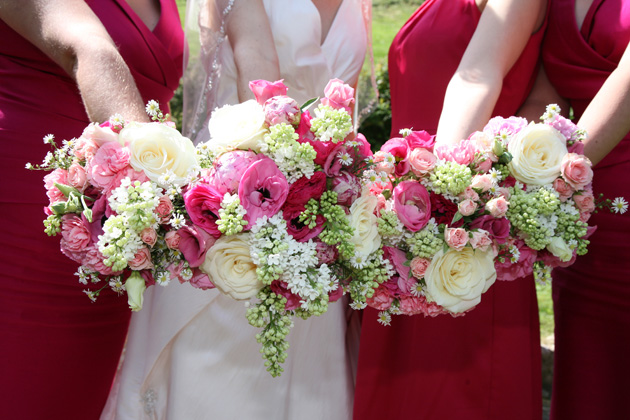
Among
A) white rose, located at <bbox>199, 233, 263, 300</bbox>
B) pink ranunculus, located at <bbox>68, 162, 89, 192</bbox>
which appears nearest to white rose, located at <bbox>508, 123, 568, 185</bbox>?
white rose, located at <bbox>199, 233, 263, 300</bbox>

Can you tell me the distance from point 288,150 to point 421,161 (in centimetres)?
41

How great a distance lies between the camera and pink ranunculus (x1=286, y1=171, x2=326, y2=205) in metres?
1.73

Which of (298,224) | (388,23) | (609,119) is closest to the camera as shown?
(298,224)

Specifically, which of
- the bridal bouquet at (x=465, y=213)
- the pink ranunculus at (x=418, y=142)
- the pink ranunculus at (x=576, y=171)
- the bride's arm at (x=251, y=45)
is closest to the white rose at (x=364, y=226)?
the bridal bouquet at (x=465, y=213)

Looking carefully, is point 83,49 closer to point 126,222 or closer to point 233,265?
point 126,222

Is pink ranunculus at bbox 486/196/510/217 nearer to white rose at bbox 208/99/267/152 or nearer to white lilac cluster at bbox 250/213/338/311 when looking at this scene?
white lilac cluster at bbox 250/213/338/311

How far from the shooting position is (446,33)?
274 cm

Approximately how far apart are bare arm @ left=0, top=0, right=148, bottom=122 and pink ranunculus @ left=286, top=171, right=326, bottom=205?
0.57 m

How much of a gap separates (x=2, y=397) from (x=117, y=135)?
123 cm

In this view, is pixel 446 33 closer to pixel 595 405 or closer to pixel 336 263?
pixel 336 263

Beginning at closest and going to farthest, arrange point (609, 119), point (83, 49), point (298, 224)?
point (298, 224), point (83, 49), point (609, 119)

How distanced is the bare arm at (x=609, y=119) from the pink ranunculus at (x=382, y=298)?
0.88 metres

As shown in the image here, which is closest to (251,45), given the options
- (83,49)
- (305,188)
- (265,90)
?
(83,49)

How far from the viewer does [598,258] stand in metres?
2.67
